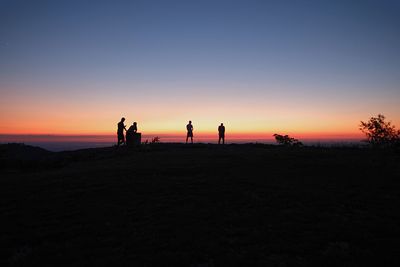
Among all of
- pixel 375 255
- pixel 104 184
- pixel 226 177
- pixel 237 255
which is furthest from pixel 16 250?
pixel 226 177

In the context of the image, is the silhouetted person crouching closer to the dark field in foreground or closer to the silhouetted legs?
the silhouetted legs

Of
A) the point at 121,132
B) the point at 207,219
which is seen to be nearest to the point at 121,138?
the point at 121,132

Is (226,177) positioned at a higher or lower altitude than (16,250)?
higher

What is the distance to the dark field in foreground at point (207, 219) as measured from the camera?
269 inches

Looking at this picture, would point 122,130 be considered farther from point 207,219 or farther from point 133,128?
point 207,219

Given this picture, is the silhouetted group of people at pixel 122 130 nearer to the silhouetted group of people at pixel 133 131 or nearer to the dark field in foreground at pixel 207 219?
the silhouetted group of people at pixel 133 131

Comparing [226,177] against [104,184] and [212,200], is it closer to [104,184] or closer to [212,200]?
[212,200]

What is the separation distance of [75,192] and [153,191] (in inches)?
→ 125

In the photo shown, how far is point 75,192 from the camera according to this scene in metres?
13.1

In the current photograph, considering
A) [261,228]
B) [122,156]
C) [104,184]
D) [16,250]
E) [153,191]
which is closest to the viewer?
[16,250]

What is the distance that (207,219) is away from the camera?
9086mm

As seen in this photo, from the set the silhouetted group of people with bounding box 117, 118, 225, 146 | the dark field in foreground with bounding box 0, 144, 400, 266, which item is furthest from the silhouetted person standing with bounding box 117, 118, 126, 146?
the dark field in foreground with bounding box 0, 144, 400, 266

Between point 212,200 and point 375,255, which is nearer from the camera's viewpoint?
point 375,255

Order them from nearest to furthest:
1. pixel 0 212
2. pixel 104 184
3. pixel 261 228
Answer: pixel 261 228
pixel 0 212
pixel 104 184
